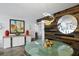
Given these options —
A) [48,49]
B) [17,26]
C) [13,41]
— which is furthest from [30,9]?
[48,49]

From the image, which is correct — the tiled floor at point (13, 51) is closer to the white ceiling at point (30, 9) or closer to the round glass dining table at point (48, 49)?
the round glass dining table at point (48, 49)

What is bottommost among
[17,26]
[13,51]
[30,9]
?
[13,51]

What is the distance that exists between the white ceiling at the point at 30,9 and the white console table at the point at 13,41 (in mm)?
333

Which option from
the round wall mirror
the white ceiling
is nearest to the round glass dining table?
the round wall mirror

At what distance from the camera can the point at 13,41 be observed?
5.82 feet

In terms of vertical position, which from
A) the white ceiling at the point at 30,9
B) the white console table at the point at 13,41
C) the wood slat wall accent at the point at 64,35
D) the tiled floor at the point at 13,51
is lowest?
the tiled floor at the point at 13,51

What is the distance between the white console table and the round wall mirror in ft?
1.95

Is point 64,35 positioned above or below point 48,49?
above

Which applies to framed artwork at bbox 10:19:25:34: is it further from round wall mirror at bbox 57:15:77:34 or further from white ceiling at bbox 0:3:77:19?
round wall mirror at bbox 57:15:77:34

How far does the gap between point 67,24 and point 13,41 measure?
0.87m

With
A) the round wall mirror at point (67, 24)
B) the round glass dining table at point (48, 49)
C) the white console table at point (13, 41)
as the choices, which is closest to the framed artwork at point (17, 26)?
the white console table at point (13, 41)

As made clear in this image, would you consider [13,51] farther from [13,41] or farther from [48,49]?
[48,49]

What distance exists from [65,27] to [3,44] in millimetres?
974

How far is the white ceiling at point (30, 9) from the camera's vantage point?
172 centimetres
